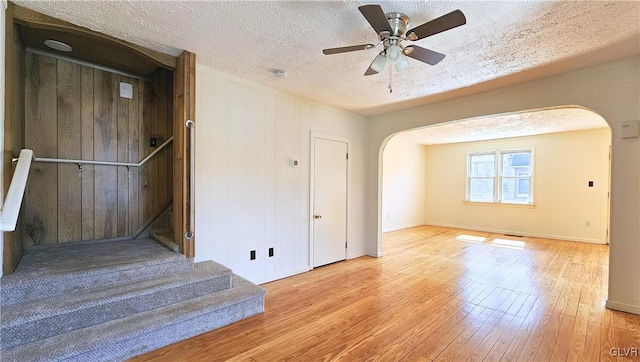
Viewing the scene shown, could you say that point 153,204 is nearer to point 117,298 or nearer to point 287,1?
point 117,298

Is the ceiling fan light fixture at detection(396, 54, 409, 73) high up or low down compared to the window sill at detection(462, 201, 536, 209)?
up

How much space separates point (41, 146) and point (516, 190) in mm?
9030

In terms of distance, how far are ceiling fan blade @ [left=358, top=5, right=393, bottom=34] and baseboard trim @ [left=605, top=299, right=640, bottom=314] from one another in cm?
347

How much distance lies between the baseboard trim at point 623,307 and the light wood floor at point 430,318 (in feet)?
0.24

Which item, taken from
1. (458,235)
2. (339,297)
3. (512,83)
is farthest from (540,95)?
(458,235)

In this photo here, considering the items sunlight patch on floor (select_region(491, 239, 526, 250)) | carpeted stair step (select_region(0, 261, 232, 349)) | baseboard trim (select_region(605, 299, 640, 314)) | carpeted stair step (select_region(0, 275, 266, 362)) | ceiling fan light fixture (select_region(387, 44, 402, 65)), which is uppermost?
ceiling fan light fixture (select_region(387, 44, 402, 65))

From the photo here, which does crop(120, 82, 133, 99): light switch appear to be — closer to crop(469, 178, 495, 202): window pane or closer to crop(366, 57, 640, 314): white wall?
crop(366, 57, 640, 314): white wall

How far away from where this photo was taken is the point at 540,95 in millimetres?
3227

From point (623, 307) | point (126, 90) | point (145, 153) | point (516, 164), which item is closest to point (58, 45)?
point (126, 90)

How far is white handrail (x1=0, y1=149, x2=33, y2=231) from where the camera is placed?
167 centimetres

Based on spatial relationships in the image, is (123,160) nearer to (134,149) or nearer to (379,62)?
(134,149)

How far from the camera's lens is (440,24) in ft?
5.77

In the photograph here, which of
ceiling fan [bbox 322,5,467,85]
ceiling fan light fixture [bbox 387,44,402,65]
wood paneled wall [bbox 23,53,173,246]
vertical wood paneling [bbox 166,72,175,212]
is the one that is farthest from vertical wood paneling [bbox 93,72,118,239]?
ceiling fan light fixture [bbox 387,44,402,65]

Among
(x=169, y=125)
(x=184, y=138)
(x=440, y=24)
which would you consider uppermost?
(x=440, y=24)
